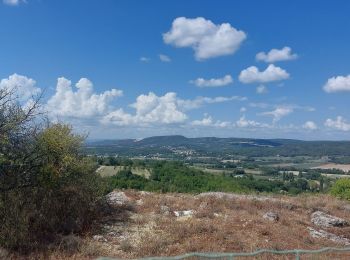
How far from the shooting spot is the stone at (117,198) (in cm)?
2290

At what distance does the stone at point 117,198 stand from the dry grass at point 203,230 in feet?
2.08

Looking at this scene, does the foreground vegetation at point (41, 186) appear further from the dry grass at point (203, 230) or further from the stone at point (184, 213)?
the stone at point (184, 213)

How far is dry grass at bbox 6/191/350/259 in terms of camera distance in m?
15.4

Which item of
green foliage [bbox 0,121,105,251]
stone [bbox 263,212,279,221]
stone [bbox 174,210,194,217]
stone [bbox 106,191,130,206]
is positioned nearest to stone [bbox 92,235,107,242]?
green foliage [bbox 0,121,105,251]

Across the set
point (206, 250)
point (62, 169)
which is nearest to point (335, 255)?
point (206, 250)

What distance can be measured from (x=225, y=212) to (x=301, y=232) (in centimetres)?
437

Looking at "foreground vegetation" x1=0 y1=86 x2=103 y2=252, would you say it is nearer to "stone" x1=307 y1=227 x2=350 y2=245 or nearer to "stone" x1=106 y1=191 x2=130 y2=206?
"stone" x1=106 y1=191 x2=130 y2=206

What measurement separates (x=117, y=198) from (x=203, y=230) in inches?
318

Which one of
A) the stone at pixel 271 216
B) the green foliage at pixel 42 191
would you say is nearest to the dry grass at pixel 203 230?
the stone at pixel 271 216

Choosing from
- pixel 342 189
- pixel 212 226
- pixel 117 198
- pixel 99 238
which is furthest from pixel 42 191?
pixel 342 189

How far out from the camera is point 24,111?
16.5 m

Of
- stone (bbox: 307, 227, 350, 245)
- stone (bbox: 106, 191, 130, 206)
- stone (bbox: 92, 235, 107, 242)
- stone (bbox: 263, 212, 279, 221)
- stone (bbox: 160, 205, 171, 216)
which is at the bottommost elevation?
stone (bbox: 307, 227, 350, 245)

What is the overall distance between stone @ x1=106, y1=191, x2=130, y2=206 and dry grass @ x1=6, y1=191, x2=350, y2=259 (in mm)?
634

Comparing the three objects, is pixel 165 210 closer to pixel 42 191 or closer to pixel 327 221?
pixel 42 191
